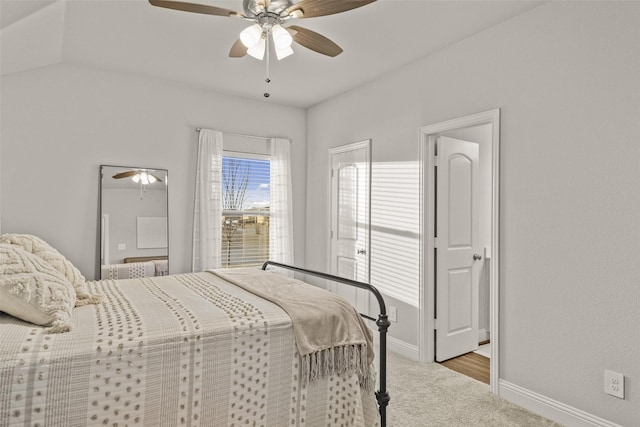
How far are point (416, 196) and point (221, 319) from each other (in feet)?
7.28

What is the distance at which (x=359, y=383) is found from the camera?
208 centimetres

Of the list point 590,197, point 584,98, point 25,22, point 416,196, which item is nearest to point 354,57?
point 416,196

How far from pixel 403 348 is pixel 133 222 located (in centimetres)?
291

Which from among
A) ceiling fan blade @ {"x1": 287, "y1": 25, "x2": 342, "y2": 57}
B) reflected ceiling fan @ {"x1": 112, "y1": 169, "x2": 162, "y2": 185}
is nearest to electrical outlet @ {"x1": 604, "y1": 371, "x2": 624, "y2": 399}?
ceiling fan blade @ {"x1": 287, "y1": 25, "x2": 342, "y2": 57}

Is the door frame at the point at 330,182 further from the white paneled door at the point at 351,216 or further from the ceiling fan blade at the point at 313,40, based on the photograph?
the ceiling fan blade at the point at 313,40

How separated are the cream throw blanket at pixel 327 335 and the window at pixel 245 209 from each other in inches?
93.1

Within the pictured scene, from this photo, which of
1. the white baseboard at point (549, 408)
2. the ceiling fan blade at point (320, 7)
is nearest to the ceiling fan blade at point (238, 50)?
the ceiling fan blade at point (320, 7)

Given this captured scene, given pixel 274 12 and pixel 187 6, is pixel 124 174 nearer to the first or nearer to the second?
pixel 187 6

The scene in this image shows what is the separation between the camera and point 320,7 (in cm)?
196

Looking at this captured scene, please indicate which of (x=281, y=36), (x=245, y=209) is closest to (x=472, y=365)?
(x=245, y=209)

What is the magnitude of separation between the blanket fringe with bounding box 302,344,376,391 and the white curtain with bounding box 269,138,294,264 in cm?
272

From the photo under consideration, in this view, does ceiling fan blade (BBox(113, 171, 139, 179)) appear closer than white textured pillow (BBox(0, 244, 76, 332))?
No

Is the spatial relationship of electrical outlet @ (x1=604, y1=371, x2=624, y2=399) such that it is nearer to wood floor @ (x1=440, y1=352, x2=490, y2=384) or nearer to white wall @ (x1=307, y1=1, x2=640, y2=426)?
white wall @ (x1=307, y1=1, x2=640, y2=426)

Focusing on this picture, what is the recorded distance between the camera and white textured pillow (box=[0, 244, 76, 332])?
158 centimetres
